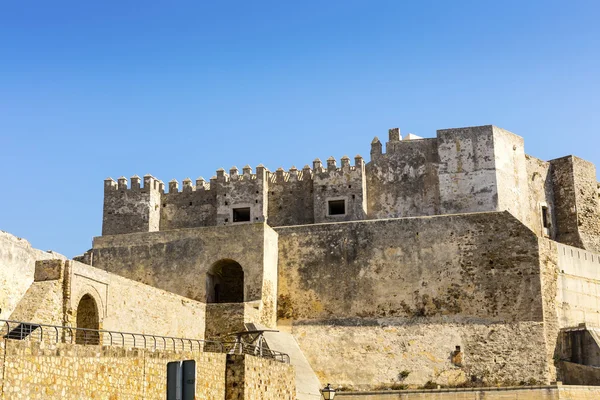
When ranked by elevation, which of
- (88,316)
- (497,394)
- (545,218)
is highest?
(545,218)

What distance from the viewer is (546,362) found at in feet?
85.0

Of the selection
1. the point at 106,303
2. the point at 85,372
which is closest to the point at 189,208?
the point at 106,303

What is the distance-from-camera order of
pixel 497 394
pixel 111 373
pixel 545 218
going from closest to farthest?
pixel 111 373
pixel 497 394
pixel 545 218

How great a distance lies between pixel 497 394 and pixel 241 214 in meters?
12.2

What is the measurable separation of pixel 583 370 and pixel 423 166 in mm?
9067

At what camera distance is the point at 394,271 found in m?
28.2

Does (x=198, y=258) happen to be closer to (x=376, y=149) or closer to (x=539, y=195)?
(x=376, y=149)

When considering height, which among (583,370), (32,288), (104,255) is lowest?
(583,370)

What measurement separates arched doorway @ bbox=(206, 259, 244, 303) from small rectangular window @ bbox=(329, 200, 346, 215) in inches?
169

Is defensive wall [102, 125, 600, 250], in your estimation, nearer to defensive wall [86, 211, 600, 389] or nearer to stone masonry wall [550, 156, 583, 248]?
stone masonry wall [550, 156, 583, 248]

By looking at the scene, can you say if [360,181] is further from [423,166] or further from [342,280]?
[342,280]

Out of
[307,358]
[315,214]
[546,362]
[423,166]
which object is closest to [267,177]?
[315,214]

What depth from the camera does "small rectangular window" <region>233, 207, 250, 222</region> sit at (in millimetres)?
32938

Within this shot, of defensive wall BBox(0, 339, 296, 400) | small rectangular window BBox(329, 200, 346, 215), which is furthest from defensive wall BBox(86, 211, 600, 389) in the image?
defensive wall BBox(0, 339, 296, 400)
